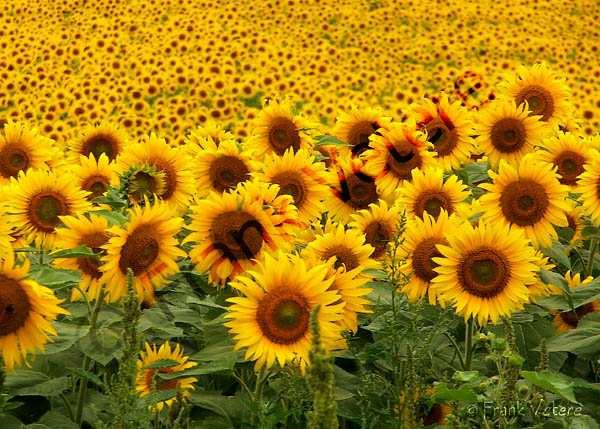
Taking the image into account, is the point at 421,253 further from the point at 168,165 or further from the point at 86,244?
the point at 168,165

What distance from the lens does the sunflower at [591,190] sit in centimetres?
402

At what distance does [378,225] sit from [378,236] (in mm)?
58

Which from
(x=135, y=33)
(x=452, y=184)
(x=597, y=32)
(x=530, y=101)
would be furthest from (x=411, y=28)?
(x=452, y=184)

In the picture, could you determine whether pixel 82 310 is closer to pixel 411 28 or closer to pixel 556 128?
pixel 556 128

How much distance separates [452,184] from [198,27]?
940 cm

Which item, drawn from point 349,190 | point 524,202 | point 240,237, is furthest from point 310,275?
point 349,190

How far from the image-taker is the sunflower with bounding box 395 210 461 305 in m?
3.47

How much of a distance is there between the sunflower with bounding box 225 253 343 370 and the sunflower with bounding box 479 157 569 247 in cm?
109

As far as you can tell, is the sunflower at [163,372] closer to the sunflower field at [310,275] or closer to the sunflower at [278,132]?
the sunflower field at [310,275]

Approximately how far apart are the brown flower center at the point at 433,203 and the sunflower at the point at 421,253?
50 cm

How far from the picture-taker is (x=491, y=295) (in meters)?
3.32

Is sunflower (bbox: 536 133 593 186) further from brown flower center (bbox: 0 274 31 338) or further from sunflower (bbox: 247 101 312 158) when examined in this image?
brown flower center (bbox: 0 274 31 338)

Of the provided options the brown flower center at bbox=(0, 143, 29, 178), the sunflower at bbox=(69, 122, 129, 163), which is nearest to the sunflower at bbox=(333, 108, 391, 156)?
the sunflower at bbox=(69, 122, 129, 163)

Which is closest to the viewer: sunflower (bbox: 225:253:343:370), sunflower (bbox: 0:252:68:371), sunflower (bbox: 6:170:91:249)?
sunflower (bbox: 0:252:68:371)
